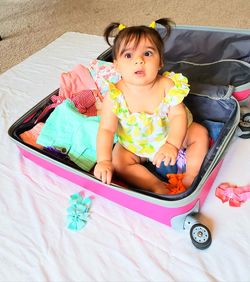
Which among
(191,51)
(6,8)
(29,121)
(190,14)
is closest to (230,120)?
(191,51)

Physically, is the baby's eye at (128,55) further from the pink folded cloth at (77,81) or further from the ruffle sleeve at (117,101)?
the pink folded cloth at (77,81)

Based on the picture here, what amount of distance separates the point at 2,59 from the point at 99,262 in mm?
1218

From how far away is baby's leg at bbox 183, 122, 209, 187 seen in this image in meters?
0.75

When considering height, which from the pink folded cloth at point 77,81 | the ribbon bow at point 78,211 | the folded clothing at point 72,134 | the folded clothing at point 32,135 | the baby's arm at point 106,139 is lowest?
the ribbon bow at point 78,211

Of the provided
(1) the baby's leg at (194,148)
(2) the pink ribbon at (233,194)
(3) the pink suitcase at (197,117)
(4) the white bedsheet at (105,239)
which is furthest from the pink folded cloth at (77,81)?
(2) the pink ribbon at (233,194)

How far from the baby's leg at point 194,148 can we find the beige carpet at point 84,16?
40.6 inches

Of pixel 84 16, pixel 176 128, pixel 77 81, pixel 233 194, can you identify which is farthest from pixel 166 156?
pixel 84 16

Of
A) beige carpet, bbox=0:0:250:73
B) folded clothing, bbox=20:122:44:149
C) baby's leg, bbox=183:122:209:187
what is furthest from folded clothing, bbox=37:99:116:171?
beige carpet, bbox=0:0:250:73

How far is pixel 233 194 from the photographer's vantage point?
2.50 ft

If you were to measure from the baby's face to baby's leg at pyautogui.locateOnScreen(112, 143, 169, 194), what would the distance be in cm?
19

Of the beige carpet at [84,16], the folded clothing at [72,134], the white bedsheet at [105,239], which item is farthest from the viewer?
the beige carpet at [84,16]

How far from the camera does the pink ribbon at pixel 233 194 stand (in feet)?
2.46

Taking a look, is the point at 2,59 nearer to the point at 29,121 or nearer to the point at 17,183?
the point at 29,121

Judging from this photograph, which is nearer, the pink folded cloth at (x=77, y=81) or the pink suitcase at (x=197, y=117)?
the pink suitcase at (x=197, y=117)
